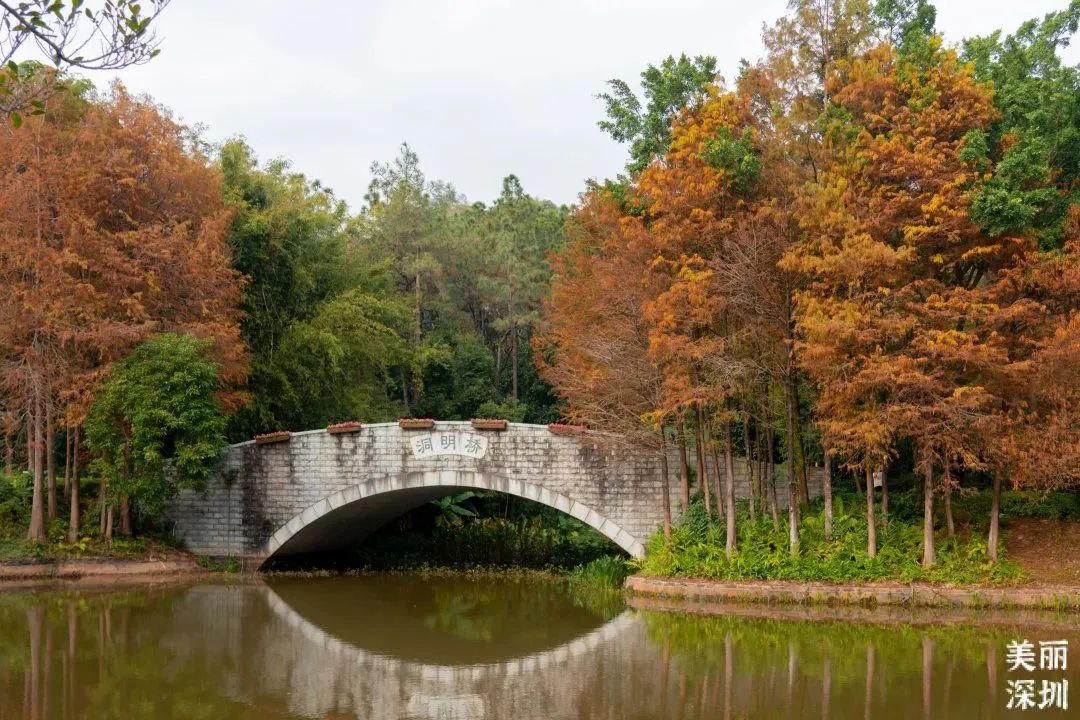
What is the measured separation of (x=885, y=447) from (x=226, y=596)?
1171 centimetres

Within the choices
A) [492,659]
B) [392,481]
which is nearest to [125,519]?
[392,481]

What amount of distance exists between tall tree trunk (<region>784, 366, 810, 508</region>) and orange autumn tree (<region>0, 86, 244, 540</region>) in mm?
10799

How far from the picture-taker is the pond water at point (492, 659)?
10.0 m

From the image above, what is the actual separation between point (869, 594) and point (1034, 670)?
4.29m

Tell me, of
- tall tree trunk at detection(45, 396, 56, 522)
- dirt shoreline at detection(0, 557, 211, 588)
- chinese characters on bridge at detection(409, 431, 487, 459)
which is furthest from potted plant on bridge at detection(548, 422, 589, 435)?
tall tree trunk at detection(45, 396, 56, 522)

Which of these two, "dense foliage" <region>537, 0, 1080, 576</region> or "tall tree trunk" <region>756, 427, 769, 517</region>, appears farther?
"tall tree trunk" <region>756, 427, 769, 517</region>

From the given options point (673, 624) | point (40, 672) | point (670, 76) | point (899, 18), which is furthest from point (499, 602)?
point (899, 18)

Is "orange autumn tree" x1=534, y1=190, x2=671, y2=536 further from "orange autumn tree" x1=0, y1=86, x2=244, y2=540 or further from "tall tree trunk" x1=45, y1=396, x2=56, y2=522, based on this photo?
"tall tree trunk" x1=45, y1=396, x2=56, y2=522

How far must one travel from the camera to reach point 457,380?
105 ft

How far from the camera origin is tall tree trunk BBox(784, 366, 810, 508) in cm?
1630

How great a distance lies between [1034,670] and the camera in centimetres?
1107

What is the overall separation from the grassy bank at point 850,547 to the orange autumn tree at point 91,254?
982 cm

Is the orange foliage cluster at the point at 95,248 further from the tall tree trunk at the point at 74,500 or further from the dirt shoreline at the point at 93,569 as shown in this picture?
the dirt shoreline at the point at 93,569

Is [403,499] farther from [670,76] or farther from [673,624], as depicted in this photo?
[670,76]
